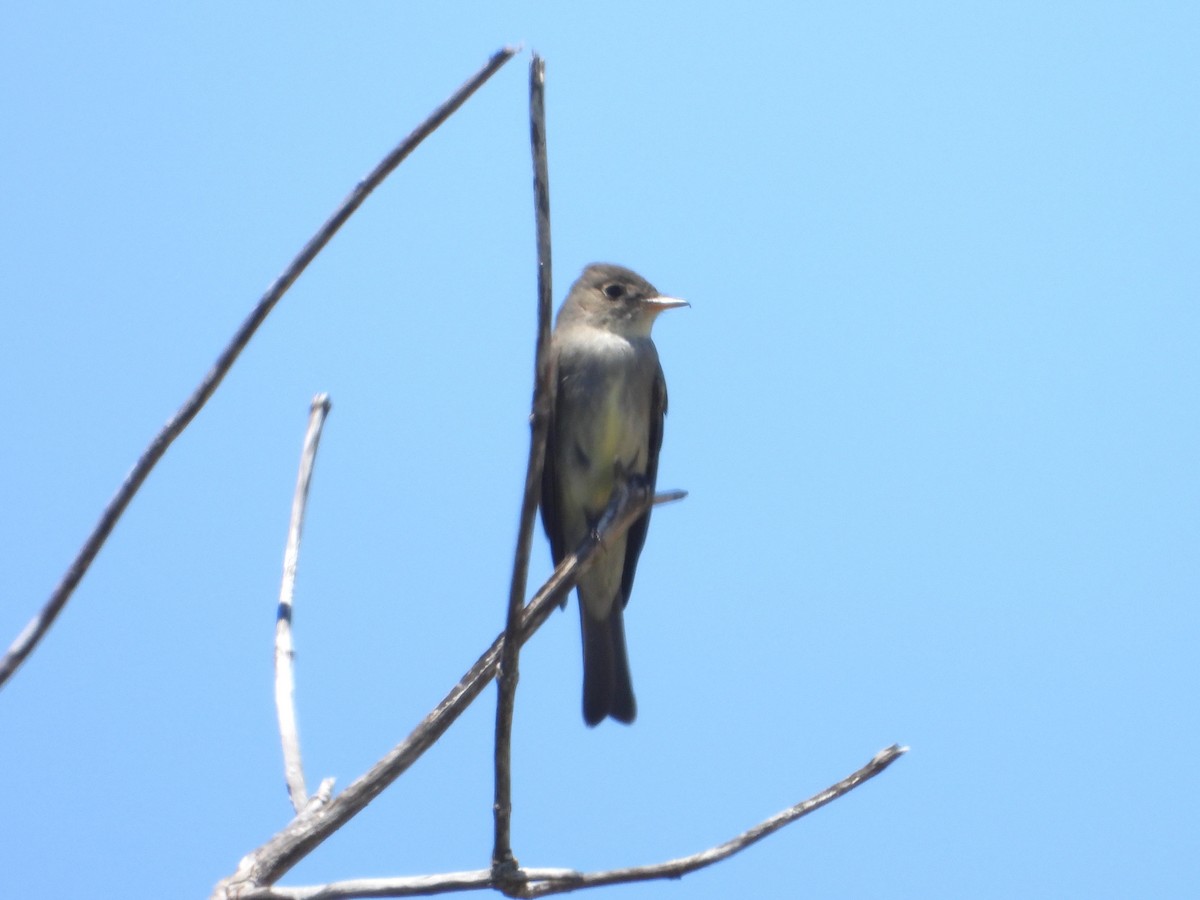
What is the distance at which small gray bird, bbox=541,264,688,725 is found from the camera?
641cm

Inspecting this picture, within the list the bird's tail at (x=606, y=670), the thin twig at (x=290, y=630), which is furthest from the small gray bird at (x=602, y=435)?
the thin twig at (x=290, y=630)

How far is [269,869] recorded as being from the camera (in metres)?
2.74

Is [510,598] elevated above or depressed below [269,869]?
above

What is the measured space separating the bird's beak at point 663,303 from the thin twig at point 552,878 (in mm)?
3867

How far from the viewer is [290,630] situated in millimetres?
3506

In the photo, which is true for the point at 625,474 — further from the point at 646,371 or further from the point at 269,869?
the point at 269,869

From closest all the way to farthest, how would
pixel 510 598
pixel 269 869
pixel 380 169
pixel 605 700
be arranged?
pixel 380 169 < pixel 269 869 < pixel 510 598 < pixel 605 700

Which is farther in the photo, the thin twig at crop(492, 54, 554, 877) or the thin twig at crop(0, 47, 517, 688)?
the thin twig at crop(492, 54, 554, 877)

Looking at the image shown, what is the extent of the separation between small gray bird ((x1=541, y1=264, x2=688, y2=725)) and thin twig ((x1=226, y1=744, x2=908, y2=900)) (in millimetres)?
3355

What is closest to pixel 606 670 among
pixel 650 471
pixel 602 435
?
pixel 650 471

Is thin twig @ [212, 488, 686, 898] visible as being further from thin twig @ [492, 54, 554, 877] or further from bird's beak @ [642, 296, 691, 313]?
bird's beak @ [642, 296, 691, 313]

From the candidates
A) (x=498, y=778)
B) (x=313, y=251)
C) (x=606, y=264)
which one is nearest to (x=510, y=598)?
(x=498, y=778)

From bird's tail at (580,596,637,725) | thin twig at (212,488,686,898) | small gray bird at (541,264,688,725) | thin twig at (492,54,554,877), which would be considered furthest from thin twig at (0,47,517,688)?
bird's tail at (580,596,637,725)

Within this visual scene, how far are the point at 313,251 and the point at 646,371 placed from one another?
439 centimetres
